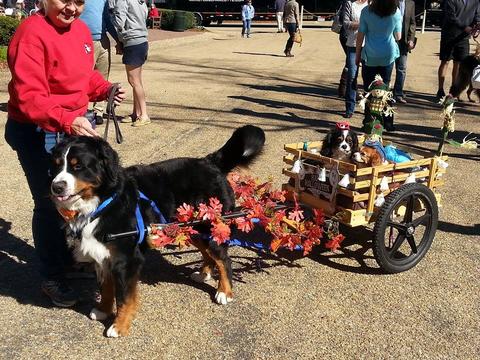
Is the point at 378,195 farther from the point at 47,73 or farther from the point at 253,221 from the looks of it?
the point at 47,73

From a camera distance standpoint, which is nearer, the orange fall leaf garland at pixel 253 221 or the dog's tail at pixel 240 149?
the orange fall leaf garland at pixel 253 221

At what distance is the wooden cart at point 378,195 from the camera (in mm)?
3674

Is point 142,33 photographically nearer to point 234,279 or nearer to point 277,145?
point 277,145

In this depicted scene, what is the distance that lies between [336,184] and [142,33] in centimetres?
473

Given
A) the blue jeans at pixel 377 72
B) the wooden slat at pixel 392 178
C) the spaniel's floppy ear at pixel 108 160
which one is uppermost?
the blue jeans at pixel 377 72

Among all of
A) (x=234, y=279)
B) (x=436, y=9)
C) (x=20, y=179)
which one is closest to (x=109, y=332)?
Answer: (x=234, y=279)

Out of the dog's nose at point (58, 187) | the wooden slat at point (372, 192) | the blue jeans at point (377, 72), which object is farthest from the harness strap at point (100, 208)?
the blue jeans at point (377, 72)

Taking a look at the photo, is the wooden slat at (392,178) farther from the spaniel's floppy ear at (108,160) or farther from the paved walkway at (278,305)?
the spaniel's floppy ear at (108,160)

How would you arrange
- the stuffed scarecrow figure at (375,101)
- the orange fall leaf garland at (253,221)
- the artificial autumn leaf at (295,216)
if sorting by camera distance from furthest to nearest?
1. the stuffed scarecrow figure at (375,101)
2. the artificial autumn leaf at (295,216)
3. the orange fall leaf garland at (253,221)

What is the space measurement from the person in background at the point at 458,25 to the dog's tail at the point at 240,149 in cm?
709

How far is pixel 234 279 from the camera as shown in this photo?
3.86 meters

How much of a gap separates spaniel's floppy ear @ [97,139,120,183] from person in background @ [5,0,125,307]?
11 centimetres

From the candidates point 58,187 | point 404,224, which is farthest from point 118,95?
point 404,224

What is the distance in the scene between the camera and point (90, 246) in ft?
9.89
